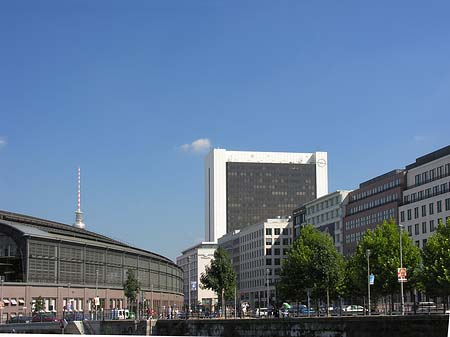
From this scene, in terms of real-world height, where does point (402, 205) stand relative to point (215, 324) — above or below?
above

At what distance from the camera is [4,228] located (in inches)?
5241

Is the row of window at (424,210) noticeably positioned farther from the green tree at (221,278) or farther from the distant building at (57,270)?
the distant building at (57,270)

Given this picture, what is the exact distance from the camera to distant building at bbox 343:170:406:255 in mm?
167000

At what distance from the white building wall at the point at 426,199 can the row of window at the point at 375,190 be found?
5883mm

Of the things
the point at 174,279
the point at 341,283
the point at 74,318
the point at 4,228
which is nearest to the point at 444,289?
the point at 341,283

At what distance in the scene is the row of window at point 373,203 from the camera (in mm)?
168600

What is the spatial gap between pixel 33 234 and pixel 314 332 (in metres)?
70.5

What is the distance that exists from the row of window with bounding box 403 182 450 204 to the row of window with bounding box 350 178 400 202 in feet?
21.5

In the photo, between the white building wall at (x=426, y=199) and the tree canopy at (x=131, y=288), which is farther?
the white building wall at (x=426, y=199)

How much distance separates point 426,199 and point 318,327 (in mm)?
85890

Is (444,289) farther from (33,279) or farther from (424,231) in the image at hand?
(33,279)

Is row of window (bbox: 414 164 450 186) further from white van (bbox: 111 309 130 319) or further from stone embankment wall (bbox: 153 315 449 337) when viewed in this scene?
stone embankment wall (bbox: 153 315 449 337)

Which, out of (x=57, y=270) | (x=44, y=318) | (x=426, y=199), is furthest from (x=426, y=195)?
(x=44, y=318)

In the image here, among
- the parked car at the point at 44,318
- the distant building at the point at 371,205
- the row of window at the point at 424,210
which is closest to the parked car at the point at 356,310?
the row of window at the point at 424,210
